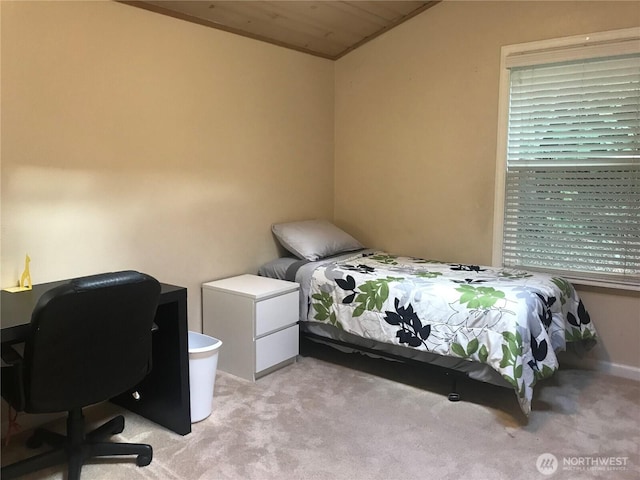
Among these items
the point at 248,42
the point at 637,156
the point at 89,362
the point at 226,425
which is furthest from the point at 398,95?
the point at 89,362

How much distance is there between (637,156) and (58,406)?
10.6 ft

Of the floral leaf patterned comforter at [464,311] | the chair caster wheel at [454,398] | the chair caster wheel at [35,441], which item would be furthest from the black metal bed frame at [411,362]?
the chair caster wheel at [35,441]

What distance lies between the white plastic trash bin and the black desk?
81 mm

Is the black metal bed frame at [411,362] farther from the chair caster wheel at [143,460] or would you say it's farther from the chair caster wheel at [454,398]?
the chair caster wheel at [143,460]

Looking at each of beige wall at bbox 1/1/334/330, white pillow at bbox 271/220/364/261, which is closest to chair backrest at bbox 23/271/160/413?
beige wall at bbox 1/1/334/330

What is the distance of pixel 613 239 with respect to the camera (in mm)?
3113

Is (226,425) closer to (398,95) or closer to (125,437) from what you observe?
(125,437)

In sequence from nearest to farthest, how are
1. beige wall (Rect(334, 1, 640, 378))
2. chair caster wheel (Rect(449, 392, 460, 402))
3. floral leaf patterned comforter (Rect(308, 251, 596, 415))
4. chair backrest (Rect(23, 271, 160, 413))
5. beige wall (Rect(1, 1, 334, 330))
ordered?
chair backrest (Rect(23, 271, 160, 413)) < beige wall (Rect(1, 1, 334, 330)) < floral leaf patterned comforter (Rect(308, 251, 596, 415)) < chair caster wheel (Rect(449, 392, 460, 402)) < beige wall (Rect(334, 1, 640, 378))

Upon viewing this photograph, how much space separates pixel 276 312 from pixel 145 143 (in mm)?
1242

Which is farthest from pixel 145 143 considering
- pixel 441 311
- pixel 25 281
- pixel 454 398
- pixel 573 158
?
pixel 573 158

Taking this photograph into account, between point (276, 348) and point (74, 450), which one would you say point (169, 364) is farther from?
point (276, 348)

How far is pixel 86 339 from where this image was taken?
1817 mm

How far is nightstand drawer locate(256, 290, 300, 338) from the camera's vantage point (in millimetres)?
3004

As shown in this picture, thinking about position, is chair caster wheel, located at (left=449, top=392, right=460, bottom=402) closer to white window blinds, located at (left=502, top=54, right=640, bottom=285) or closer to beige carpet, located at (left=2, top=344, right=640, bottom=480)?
beige carpet, located at (left=2, top=344, right=640, bottom=480)
